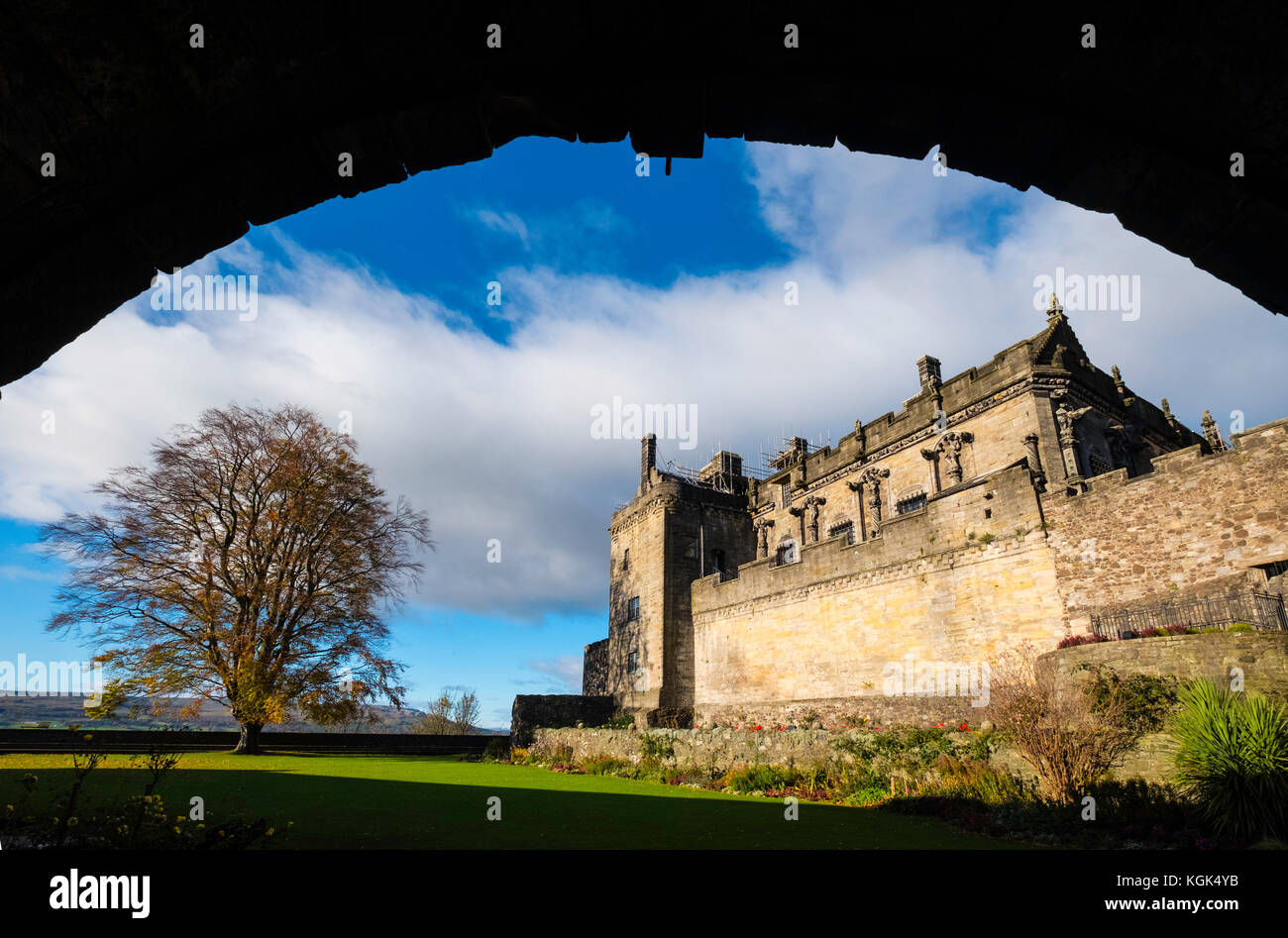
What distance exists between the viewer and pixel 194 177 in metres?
3.28

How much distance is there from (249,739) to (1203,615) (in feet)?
98.1

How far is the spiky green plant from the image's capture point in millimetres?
7820

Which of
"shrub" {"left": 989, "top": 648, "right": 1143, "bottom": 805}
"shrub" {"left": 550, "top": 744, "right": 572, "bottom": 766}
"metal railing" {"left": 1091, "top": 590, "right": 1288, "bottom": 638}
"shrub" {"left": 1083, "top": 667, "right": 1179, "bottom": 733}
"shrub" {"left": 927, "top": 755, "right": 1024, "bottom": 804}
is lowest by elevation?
"shrub" {"left": 550, "top": 744, "right": 572, "bottom": 766}

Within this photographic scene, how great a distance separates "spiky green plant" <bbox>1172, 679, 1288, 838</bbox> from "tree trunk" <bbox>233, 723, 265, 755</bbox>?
27.7m

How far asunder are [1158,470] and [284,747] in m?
33.5

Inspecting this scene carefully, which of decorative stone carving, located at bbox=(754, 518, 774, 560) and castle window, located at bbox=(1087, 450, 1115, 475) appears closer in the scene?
castle window, located at bbox=(1087, 450, 1115, 475)

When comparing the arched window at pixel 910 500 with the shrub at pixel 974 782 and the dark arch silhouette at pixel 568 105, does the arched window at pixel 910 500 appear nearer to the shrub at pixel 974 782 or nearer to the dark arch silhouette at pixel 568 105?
the shrub at pixel 974 782

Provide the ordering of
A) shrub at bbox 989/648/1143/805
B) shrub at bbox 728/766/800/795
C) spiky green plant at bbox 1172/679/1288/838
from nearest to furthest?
spiky green plant at bbox 1172/679/1288/838
shrub at bbox 989/648/1143/805
shrub at bbox 728/766/800/795

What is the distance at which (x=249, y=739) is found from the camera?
24688 mm

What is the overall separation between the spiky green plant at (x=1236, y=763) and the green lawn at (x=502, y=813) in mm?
2577

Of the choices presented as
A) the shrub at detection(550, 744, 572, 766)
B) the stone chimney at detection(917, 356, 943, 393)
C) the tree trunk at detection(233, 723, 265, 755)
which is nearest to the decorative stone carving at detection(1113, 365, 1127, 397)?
the stone chimney at detection(917, 356, 943, 393)

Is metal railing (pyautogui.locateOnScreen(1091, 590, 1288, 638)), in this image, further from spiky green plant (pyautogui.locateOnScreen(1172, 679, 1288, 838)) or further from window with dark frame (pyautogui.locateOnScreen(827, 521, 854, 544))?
window with dark frame (pyautogui.locateOnScreen(827, 521, 854, 544))
